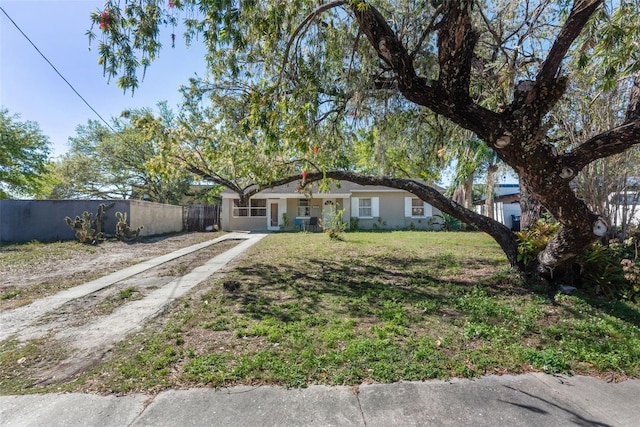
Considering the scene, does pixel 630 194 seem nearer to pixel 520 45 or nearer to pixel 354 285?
pixel 520 45

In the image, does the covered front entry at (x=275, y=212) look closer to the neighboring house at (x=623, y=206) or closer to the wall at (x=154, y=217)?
the wall at (x=154, y=217)

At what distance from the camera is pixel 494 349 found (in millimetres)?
3467

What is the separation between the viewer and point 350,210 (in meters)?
21.9

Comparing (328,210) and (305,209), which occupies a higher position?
(305,209)

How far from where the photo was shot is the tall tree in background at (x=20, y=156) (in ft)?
61.8

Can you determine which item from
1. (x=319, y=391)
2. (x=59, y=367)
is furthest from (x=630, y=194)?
(x=59, y=367)

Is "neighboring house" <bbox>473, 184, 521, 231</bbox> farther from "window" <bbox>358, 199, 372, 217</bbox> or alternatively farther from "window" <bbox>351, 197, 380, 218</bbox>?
"window" <bbox>358, 199, 372, 217</bbox>

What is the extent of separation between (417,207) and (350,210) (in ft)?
15.6

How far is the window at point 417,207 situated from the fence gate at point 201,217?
13911 millimetres

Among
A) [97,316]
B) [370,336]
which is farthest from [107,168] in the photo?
[370,336]

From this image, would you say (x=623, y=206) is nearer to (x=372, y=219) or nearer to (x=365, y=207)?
(x=372, y=219)

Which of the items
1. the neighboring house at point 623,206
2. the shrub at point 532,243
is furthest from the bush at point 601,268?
the neighboring house at point 623,206

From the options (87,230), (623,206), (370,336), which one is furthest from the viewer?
(87,230)

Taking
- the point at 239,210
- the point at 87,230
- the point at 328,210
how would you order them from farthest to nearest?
the point at 239,210 → the point at 328,210 → the point at 87,230
